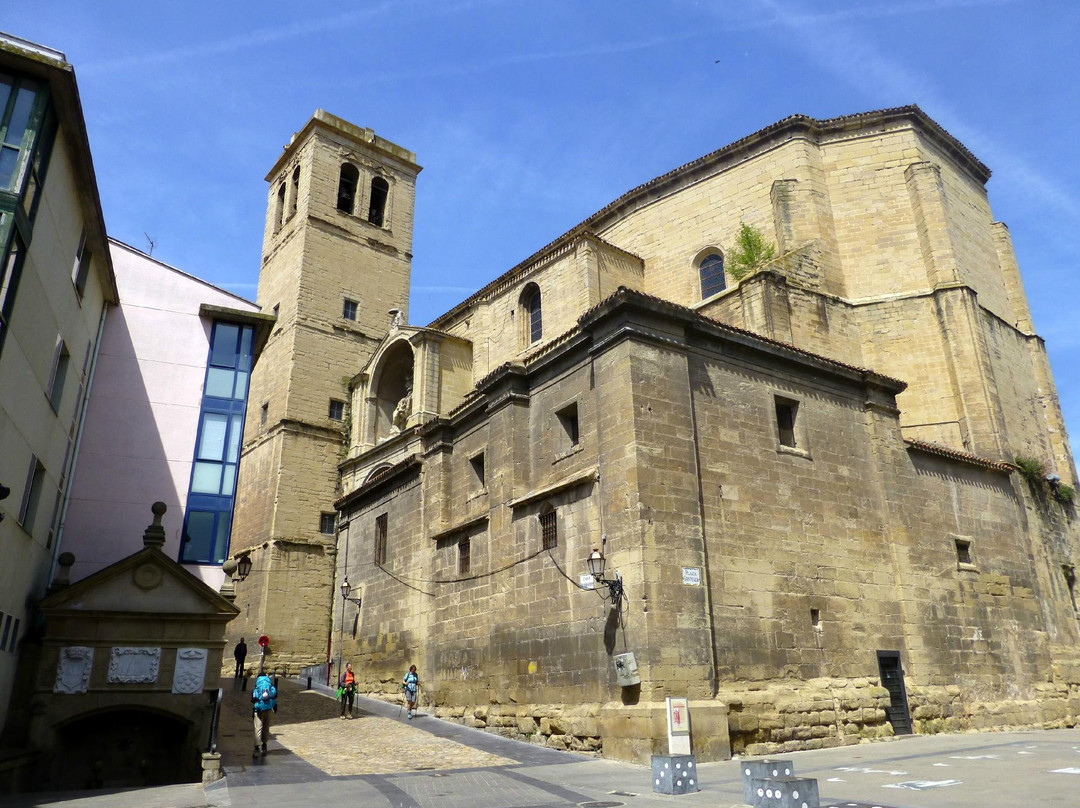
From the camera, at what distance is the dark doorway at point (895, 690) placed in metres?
14.6

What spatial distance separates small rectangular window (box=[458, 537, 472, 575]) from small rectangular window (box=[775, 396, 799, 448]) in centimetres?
704

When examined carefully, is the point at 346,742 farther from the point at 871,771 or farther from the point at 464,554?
the point at 871,771

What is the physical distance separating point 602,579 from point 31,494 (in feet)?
30.9

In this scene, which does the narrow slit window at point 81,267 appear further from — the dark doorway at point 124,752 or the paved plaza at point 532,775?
the paved plaza at point 532,775

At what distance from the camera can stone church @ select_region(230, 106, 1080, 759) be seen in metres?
13.1

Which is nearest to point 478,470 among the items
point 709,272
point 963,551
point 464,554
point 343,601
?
point 464,554

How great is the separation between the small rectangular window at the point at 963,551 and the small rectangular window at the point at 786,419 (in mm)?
5021

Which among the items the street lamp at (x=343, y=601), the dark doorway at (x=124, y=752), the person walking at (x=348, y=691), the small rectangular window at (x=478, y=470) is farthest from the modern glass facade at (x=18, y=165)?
the street lamp at (x=343, y=601)

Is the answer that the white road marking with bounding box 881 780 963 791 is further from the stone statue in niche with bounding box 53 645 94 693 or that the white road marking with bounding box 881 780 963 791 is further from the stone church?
the stone statue in niche with bounding box 53 645 94 693

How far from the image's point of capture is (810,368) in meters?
16.1

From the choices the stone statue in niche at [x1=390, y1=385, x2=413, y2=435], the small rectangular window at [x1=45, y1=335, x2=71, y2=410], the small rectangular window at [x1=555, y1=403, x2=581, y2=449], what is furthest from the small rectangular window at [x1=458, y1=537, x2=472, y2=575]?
the stone statue in niche at [x1=390, y1=385, x2=413, y2=435]

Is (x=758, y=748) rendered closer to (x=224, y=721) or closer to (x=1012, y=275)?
(x=224, y=721)

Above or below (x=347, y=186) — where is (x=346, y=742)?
below

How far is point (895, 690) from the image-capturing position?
48.8 feet
